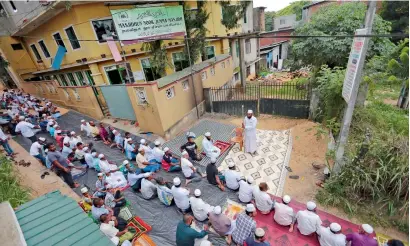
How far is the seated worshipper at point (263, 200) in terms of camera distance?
4475 millimetres

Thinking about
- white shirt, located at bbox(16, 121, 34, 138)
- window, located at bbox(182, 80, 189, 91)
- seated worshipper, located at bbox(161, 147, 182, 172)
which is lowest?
seated worshipper, located at bbox(161, 147, 182, 172)

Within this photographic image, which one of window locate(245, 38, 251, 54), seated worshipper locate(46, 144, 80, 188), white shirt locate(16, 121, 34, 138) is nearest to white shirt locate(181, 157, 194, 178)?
seated worshipper locate(46, 144, 80, 188)

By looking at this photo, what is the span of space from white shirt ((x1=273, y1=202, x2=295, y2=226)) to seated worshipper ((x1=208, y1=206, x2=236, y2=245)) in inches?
40.0

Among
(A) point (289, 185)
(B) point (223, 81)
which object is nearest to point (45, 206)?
(A) point (289, 185)

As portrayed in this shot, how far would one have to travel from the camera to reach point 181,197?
479 cm

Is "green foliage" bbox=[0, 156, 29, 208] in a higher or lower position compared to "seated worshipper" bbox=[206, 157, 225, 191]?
higher

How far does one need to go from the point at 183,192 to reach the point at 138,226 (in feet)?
4.71

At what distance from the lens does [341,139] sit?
4.70m

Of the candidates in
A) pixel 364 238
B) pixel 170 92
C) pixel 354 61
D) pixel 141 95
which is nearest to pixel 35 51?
pixel 141 95

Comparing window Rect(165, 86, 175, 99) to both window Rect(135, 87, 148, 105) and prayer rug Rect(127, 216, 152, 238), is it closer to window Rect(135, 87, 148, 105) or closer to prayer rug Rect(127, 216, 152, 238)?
window Rect(135, 87, 148, 105)

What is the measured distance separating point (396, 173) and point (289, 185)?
7.57 feet

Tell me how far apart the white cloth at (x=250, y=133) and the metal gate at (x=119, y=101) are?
586cm

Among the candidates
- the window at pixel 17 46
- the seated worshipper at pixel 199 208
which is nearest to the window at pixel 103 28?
the seated worshipper at pixel 199 208

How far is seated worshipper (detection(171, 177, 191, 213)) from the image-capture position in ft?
15.6
